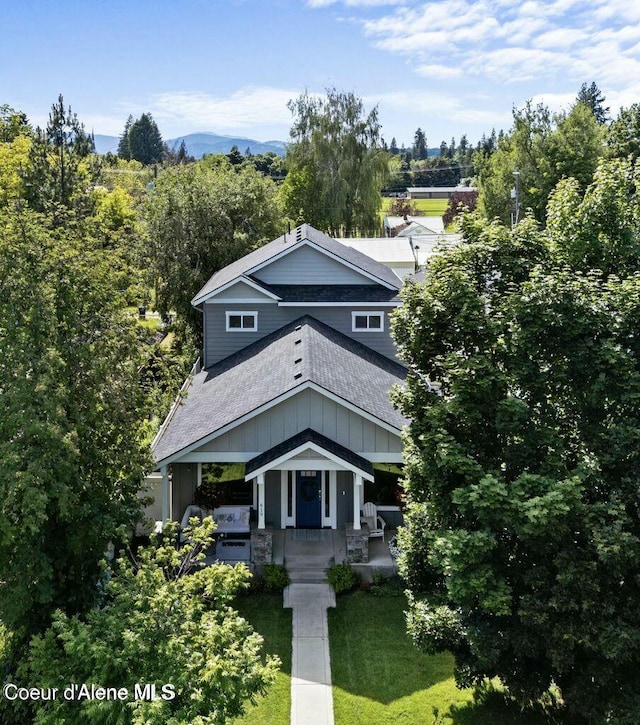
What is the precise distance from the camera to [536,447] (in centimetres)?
986

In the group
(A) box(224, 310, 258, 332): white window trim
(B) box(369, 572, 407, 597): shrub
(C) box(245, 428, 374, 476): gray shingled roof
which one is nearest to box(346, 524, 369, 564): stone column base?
(B) box(369, 572, 407, 597): shrub

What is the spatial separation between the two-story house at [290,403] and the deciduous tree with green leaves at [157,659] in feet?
18.2

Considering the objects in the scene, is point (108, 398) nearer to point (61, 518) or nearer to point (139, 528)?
point (61, 518)

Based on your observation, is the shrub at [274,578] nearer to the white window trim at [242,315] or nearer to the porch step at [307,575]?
the porch step at [307,575]

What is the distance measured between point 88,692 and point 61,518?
10.7 ft

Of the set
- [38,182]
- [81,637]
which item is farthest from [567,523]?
[38,182]

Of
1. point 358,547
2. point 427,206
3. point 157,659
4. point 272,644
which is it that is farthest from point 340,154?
point 427,206

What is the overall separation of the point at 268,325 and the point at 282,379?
7200mm

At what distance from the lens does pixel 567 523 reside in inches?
365

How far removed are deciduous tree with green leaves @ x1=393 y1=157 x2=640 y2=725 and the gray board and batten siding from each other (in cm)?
1443

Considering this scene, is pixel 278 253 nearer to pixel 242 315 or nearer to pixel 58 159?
pixel 242 315

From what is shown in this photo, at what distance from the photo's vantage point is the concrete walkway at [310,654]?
11.8 m

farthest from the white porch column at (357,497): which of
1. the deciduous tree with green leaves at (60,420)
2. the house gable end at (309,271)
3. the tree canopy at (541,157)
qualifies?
the tree canopy at (541,157)

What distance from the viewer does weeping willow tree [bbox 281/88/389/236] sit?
55.3 m
